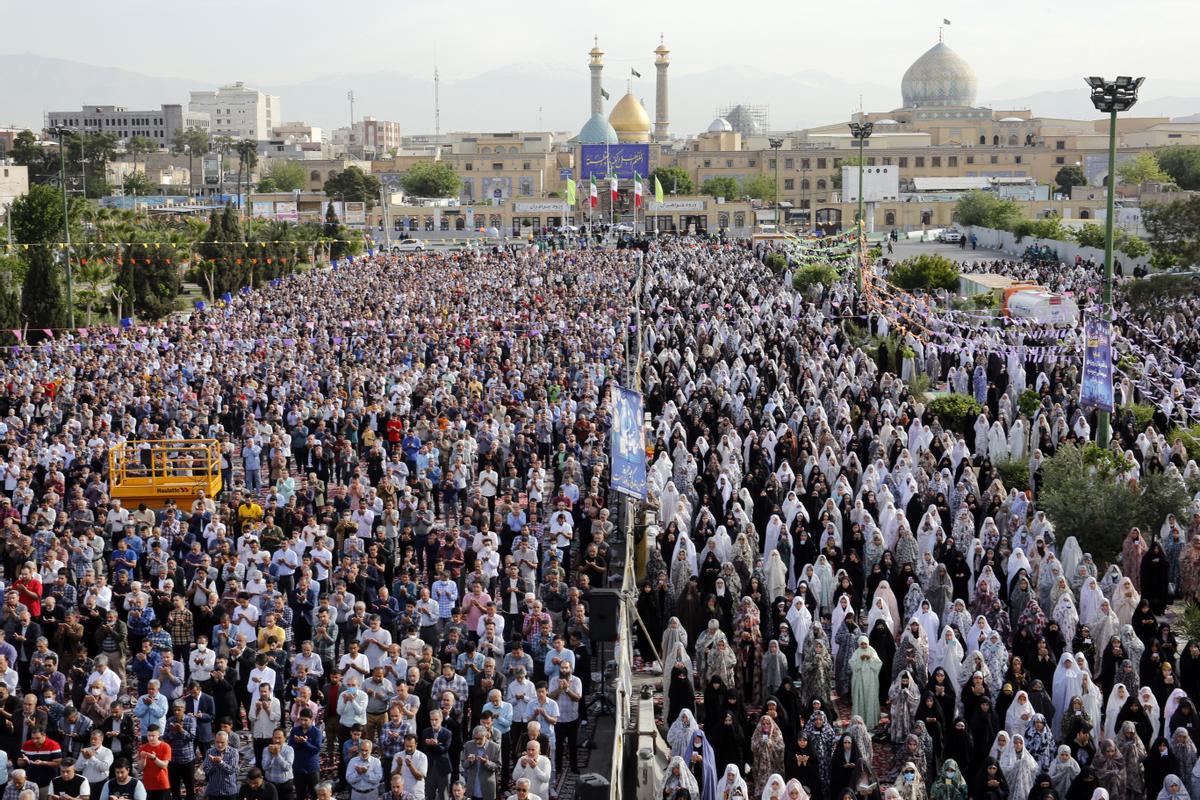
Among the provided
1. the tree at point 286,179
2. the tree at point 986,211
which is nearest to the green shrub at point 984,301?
the tree at point 986,211

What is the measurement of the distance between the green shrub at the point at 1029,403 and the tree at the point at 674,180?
76.8 m

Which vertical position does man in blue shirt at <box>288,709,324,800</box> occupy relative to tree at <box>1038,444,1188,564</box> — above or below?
below

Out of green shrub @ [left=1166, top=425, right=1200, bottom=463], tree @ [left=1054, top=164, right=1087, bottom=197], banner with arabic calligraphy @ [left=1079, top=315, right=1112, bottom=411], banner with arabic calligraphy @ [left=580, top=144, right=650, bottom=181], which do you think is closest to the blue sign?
banner with arabic calligraphy @ [left=1079, top=315, right=1112, bottom=411]

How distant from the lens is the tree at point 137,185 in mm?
97562

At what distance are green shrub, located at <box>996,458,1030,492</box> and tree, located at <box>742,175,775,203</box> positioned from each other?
263 ft

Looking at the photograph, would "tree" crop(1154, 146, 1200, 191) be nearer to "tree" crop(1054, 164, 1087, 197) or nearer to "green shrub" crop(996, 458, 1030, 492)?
"tree" crop(1054, 164, 1087, 197)

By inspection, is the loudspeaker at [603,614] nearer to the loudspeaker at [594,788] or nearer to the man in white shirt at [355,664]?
the man in white shirt at [355,664]

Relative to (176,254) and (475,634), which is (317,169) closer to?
(176,254)

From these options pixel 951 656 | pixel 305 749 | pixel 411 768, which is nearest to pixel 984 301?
pixel 951 656

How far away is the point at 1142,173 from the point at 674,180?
96.4 feet

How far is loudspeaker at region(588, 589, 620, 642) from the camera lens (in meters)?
9.93

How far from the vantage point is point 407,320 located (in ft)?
96.9

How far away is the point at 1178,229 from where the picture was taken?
120 feet

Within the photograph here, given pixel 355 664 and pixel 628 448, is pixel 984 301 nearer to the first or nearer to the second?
pixel 628 448
